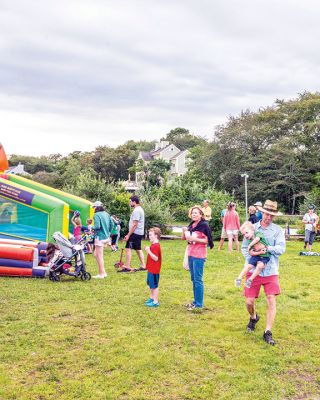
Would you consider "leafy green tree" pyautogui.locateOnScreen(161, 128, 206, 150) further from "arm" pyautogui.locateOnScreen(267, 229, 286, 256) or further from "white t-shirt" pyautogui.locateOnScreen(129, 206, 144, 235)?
"arm" pyautogui.locateOnScreen(267, 229, 286, 256)

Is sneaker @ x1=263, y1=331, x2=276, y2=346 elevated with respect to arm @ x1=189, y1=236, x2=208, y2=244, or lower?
lower

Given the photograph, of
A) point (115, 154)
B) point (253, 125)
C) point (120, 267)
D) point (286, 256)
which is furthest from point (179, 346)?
point (115, 154)

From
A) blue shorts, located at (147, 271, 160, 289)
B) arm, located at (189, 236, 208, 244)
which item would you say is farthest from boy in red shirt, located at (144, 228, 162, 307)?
arm, located at (189, 236, 208, 244)

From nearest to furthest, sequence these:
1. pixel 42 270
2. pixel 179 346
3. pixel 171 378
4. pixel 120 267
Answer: pixel 171 378 < pixel 179 346 < pixel 42 270 < pixel 120 267

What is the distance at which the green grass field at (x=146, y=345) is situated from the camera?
434cm

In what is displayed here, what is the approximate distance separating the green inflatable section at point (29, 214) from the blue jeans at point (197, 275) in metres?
5.95

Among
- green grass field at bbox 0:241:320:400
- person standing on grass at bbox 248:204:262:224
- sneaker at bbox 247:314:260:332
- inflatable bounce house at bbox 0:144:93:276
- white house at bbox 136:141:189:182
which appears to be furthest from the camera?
white house at bbox 136:141:189:182

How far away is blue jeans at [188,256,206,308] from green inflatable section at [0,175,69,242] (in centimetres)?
595

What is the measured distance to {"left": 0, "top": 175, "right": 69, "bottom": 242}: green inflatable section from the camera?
12.3m

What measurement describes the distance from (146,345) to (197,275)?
5.73ft

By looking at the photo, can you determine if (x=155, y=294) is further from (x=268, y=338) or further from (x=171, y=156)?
(x=171, y=156)

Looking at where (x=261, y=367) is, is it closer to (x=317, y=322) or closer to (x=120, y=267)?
(x=317, y=322)

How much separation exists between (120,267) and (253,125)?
37546 millimetres

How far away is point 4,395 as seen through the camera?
13.5ft
